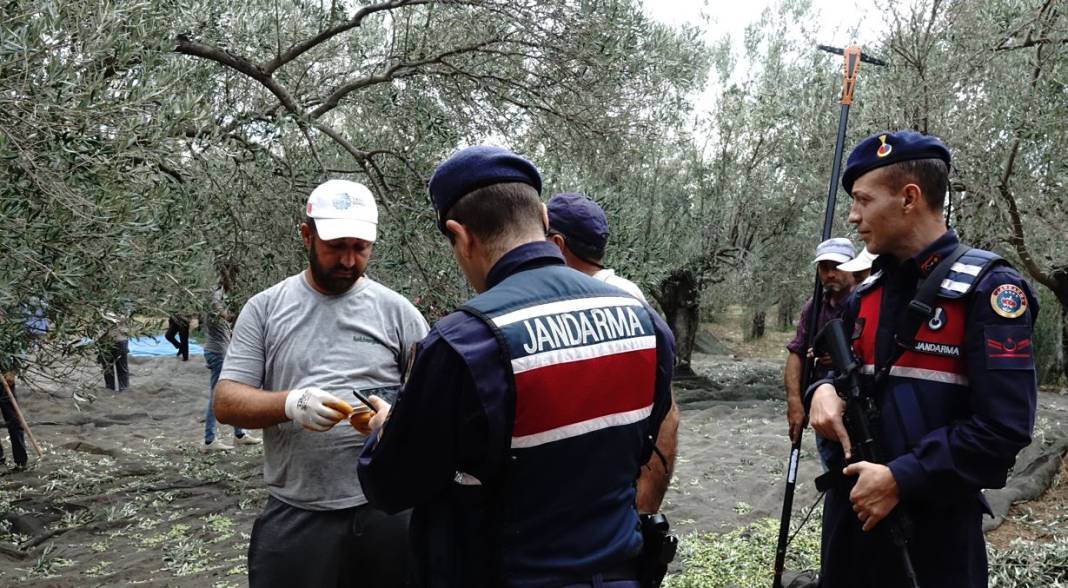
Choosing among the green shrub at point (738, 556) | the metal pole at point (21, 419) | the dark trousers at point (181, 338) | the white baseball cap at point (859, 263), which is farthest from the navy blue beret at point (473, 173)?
the dark trousers at point (181, 338)

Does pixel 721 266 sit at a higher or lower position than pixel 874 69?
lower

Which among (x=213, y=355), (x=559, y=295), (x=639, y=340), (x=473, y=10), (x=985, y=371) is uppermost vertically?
(x=473, y=10)

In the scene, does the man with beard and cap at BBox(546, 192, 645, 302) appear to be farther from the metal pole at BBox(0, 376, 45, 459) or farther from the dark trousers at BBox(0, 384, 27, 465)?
the dark trousers at BBox(0, 384, 27, 465)

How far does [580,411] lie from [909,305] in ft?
3.73

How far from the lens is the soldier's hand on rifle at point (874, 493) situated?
2.15m

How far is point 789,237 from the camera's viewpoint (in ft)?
47.7

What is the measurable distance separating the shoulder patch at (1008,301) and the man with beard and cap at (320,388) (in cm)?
180

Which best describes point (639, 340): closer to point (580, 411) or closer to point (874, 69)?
point (580, 411)

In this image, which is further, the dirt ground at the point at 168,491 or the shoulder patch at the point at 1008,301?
the dirt ground at the point at 168,491

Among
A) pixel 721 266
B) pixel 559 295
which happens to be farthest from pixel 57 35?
pixel 721 266

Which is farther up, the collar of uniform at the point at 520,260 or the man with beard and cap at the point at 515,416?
the collar of uniform at the point at 520,260

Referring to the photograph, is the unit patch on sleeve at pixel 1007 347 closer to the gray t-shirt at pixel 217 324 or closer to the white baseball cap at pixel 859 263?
the white baseball cap at pixel 859 263

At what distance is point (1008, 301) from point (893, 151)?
1.73 ft

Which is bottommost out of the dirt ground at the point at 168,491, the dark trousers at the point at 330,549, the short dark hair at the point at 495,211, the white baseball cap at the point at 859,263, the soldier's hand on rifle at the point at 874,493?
the dirt ground at the point at 168,491
